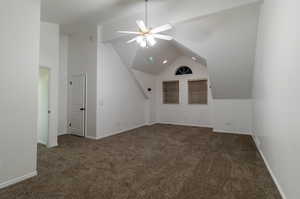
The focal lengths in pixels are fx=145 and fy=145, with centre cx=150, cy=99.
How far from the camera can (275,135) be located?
2127 mm

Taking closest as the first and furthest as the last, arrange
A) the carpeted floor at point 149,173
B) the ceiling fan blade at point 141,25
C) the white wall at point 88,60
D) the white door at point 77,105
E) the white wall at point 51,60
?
the carpeted floor at point 149,173, the ceiling fan blade at point 141,25, the white wall at point 51,60, the white wall at point 88,60, the white door at point 77,105

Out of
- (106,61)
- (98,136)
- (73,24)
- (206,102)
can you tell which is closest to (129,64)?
(106,61)

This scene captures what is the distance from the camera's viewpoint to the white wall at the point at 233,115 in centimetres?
505

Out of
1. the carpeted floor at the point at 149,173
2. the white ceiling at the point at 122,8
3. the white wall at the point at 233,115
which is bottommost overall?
the carpeted floor at the point at 149,173

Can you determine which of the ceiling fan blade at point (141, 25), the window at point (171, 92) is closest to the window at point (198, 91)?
the window at point (171, 92)

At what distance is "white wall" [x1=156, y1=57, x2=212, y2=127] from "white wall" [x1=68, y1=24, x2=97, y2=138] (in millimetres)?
3675

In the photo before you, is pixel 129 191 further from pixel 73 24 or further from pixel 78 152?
pixel 73 24

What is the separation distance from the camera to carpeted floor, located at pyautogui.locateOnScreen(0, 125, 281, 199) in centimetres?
190

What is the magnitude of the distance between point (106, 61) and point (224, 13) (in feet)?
11.5

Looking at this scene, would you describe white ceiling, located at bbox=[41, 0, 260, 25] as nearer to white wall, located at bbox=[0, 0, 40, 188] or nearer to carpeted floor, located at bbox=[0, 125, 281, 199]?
white wall, located at bbox=[0, 0, 40, 188]

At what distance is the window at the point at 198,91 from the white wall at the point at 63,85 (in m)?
5.13

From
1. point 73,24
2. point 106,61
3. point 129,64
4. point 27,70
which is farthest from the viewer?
point 129,64

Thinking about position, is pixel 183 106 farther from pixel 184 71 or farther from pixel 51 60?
pixel 51 60

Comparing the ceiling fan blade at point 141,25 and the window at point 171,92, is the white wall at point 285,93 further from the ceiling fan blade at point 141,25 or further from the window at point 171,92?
the window at point 171,92
